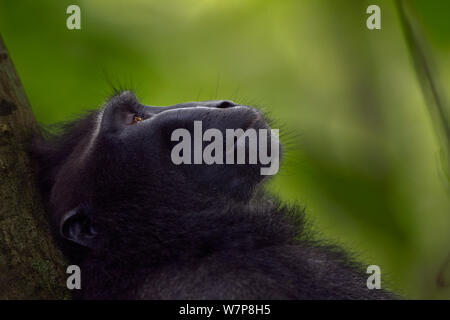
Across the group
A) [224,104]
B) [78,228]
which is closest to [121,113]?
[224,104]

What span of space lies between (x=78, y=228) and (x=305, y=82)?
2.84 m

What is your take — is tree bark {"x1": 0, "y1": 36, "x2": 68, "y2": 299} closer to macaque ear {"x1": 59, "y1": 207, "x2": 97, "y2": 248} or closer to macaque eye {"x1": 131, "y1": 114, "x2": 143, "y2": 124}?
macaque ear {"x1": 59, "y1": 207, "x2": 97, "y2": 248}

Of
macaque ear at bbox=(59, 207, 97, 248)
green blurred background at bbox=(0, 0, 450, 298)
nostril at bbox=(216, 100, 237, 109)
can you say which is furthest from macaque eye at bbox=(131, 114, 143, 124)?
green blurred background at bbox=(0, 0, 450, 298)

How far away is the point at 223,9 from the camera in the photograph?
18.2ft

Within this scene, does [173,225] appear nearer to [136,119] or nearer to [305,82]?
[136,119]

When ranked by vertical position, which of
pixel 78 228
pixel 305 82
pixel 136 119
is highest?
pixel 305 82

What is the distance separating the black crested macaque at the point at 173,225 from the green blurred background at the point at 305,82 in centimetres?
113

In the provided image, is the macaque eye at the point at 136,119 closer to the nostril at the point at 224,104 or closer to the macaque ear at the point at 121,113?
the macaque ear at the point at 121,113

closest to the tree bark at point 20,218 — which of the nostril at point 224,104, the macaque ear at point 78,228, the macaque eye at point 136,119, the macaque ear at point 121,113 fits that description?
the macaque ear at point 78,228

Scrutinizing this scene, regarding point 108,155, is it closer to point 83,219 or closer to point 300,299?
point 83,219

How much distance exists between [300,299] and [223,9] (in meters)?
3.32

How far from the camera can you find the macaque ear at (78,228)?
321cm

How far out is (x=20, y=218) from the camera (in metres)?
2.97

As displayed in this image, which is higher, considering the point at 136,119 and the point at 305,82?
the point at 305,82
